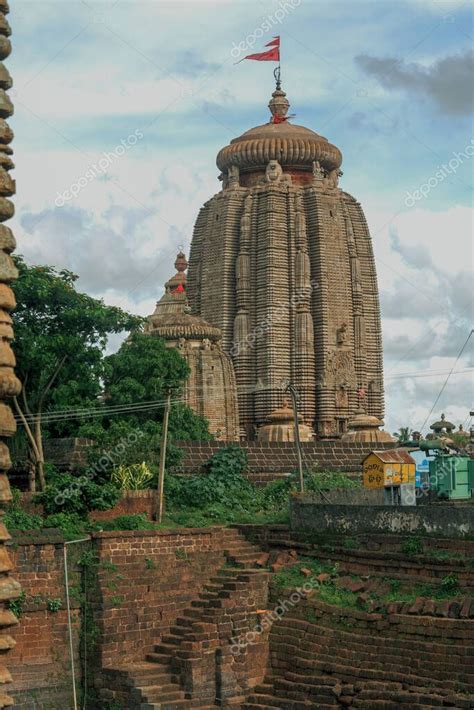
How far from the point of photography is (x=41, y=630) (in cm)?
2292

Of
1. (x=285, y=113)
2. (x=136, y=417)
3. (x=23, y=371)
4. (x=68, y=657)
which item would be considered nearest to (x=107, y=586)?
(x=68, y=657)

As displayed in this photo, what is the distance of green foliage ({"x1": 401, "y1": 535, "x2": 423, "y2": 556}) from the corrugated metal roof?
472 cm

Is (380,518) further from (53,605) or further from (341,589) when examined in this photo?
(53,605)

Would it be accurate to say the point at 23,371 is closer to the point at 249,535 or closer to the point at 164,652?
the point at 249,535

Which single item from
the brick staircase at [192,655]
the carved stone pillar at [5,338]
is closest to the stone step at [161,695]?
the brick staircase at [192,655]

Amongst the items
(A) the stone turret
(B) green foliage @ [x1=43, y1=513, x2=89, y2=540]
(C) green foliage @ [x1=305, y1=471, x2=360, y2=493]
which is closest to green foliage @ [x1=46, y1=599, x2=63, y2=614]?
(B) green foliage @ [x1=43, y1=513, x2=89, y2=540]

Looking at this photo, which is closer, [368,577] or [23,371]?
[368,577]

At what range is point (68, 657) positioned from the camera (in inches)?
912

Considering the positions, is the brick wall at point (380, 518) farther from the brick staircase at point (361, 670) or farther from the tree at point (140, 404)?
the tree at point (140, 404)

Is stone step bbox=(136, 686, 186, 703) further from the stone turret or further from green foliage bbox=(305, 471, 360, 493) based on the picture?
the stone turret

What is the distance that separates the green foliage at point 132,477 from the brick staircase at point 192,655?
3.20 m

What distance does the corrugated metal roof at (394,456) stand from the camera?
28.1 meters

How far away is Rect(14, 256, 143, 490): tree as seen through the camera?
29281 millimetres

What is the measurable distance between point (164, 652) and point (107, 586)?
1.57 m
